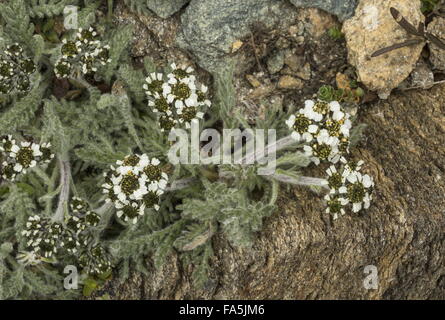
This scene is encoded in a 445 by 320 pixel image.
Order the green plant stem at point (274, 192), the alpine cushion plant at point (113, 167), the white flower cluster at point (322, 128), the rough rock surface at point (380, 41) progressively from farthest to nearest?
the rough rock surface at point (380, 41) < the green plant stem at point (274, 192) < the alpine cushion plant at point (113, 167) < the white flower cluster at point (322, 128)

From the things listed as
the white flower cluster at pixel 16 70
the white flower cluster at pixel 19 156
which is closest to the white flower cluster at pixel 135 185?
the white flower cluster at pixel 19 156

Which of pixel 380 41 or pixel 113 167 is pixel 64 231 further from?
pixel 380 41

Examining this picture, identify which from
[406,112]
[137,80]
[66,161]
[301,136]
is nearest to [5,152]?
[66,161]

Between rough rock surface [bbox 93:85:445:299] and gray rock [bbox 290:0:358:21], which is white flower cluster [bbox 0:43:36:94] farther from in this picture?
gray rock [bbox 290:0:358:21]
